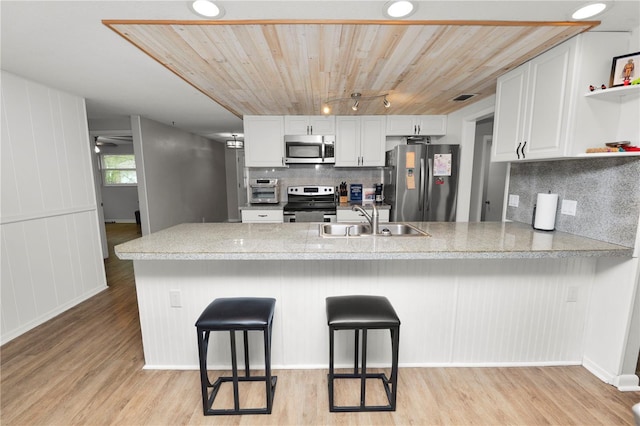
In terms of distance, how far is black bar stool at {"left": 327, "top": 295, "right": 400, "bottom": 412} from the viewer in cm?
144

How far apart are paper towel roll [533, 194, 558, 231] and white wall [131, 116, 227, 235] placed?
496 cm

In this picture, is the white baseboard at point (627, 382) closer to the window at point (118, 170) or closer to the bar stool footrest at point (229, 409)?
the bar stool footrest at point (229, 409)

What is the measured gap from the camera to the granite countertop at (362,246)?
160 cm

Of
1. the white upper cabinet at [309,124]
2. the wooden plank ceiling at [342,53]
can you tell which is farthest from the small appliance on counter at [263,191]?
the wooden plank ceiling at [342,53]

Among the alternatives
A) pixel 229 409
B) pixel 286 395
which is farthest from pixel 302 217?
pixel 229 409

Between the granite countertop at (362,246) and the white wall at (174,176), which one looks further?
the white wall at (174,176)

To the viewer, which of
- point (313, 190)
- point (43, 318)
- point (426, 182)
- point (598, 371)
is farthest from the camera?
point (313, 190)

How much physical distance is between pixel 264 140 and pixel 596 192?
3.52 m

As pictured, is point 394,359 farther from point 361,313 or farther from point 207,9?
point 207,9

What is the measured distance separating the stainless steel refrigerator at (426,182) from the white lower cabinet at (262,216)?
64.8 inches

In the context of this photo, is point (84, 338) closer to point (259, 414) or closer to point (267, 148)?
point (259, 414)

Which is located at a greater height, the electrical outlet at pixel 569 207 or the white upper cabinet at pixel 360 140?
the white upper cabinet at pixel 360 140

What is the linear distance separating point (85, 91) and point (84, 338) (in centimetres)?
243

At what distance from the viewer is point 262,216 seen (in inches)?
155
